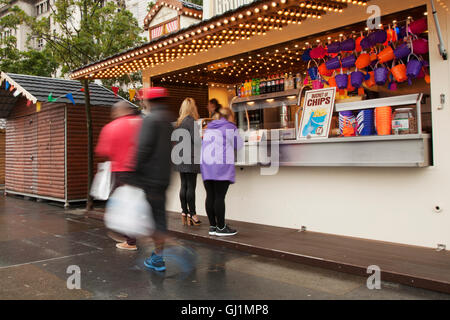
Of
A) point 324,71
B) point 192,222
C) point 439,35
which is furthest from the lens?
point 192,222

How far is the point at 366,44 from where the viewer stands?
5984 mm

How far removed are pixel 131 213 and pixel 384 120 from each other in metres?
3.57

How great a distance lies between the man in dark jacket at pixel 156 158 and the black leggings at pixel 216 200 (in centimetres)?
175

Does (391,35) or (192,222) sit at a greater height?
(391,35)

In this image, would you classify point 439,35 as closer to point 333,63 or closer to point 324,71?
point 333,63

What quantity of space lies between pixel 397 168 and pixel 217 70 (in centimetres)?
512

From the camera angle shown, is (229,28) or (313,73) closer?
(229,28)

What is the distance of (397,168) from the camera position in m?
5.41

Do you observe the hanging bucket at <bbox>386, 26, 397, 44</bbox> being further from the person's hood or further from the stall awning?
the person's hood

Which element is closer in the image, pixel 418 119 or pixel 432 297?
pixel 432 297

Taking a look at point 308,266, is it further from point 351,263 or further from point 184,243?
point 184,243

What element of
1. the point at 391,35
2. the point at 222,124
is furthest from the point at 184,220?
the point at 391,35

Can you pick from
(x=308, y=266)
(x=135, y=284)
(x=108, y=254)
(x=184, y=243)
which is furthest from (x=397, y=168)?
(x=108, y=254)

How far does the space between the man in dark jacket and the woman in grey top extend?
227 centimetres
